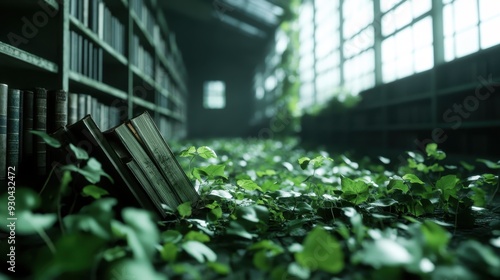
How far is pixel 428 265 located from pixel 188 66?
16.7 meters

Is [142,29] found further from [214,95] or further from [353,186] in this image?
[214,95]

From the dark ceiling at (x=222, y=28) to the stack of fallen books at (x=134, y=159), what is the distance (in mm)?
8367

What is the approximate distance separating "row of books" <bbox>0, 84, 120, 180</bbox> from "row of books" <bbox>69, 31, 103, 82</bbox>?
0.61 metres

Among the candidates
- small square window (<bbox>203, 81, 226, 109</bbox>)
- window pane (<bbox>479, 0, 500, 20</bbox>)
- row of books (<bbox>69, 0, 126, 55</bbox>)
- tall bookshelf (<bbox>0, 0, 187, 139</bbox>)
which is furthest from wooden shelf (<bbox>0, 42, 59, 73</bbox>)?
small square window (<bbox>203, 81, 226, 109</bbox>)

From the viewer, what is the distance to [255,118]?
52.5 feet

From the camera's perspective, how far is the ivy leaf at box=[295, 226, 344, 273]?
0.64 m

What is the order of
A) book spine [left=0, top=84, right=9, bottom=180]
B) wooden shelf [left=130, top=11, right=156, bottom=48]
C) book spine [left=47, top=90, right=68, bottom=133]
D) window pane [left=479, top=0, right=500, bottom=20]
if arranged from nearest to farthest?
book spine [left=0, top=84, right=9, bottom=180] → book spine [left=47, top=90, right=68, bottom=133] → window pane [left=479, top=0, right=500, bottom=20] → wooden shelf [left=130, top=11, right=156, bottom=48]

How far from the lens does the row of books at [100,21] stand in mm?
2295

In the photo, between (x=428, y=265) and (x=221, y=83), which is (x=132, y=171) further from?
(x=221, y=83)

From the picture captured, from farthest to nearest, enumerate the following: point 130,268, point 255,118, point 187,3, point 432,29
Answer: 1. point 255,118
2. point 187,3
3. point 432,29
4. point 130,268

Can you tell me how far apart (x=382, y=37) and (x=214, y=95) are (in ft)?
40.1

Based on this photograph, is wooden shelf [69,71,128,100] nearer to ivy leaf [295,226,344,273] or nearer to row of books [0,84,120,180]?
row of books [0,84,120,180]

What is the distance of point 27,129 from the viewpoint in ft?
5.13

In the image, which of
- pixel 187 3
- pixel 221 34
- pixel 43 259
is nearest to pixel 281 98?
pixel 187 3
